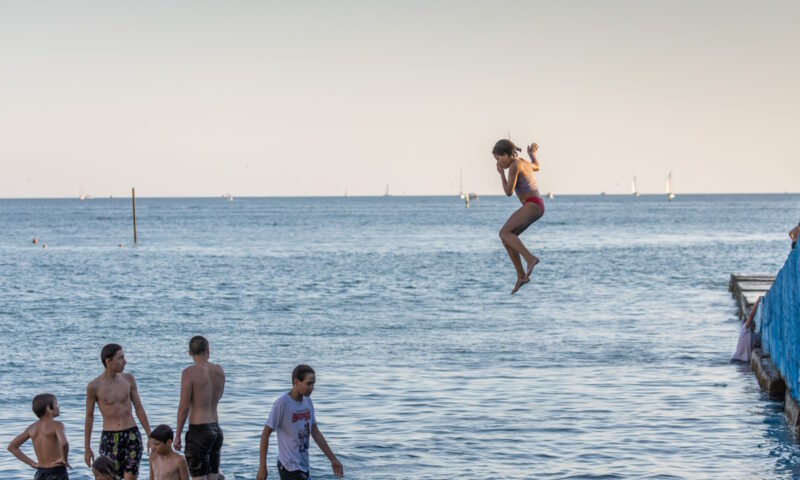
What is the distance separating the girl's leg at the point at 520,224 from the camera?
1084 centimetres

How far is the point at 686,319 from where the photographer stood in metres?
38.7

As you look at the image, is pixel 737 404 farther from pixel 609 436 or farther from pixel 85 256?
pixel 85 256

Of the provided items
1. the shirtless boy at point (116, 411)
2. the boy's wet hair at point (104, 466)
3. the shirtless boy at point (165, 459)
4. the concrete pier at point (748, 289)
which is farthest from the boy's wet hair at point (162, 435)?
the concrete pier at point (748, 289)

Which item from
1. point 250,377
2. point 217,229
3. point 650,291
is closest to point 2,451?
point 250,377

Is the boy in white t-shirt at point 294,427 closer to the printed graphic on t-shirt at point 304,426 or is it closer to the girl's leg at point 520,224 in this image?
the printed graphic on t-shirt at point 304,426

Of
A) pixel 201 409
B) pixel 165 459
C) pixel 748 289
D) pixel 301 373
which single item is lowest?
pixel 748 289

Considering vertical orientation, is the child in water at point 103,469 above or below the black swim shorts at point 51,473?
above

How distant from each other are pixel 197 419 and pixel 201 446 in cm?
36

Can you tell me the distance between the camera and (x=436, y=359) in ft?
94.0

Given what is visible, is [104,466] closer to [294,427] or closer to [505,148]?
[294,427]

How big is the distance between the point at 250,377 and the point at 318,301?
2167cm

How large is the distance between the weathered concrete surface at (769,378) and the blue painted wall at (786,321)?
21cm

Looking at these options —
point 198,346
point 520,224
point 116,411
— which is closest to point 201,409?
point 198,346

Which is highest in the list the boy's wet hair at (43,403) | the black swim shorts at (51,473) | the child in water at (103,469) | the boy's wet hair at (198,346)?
the boy's wet hair at (198,346)
